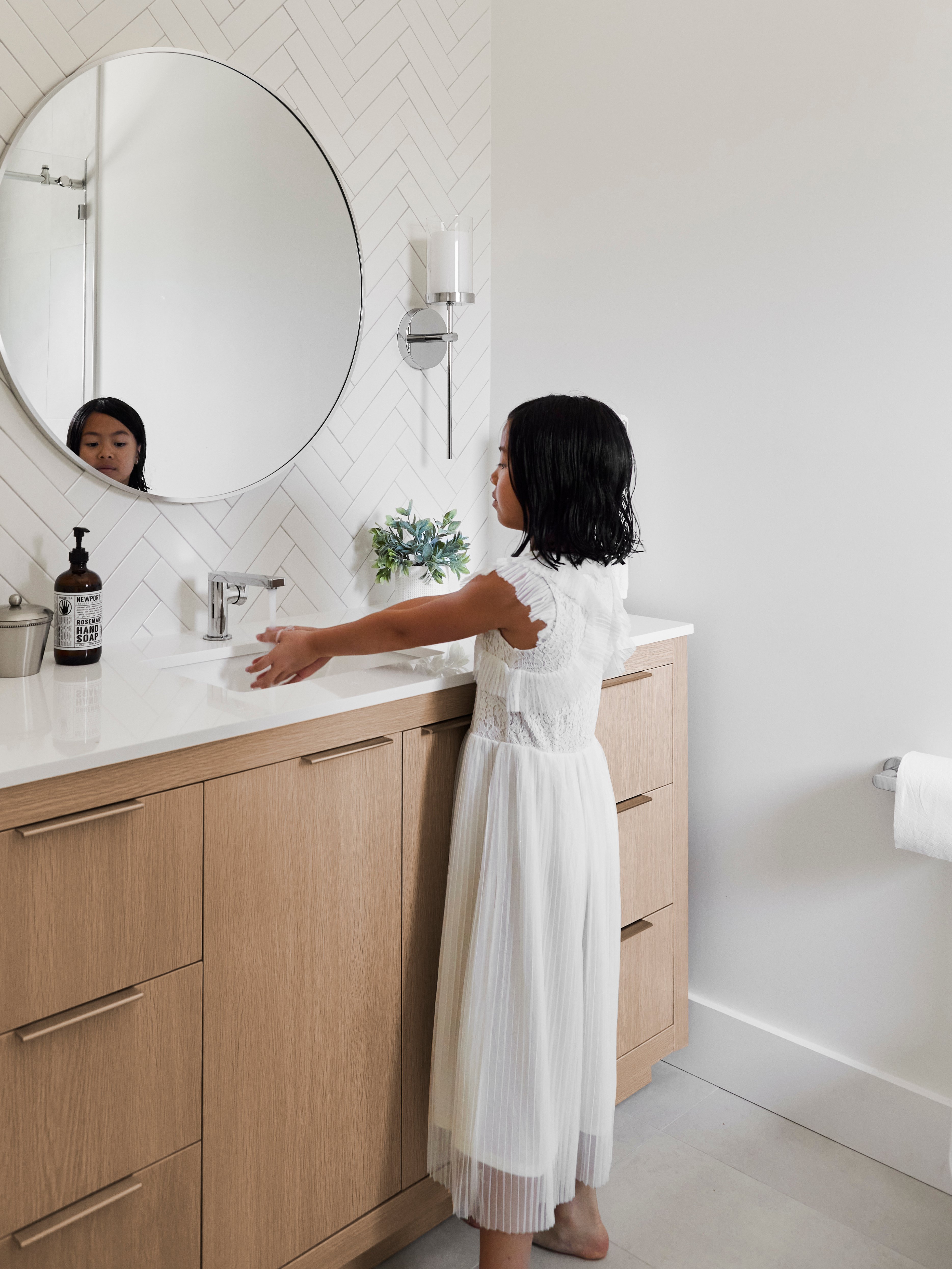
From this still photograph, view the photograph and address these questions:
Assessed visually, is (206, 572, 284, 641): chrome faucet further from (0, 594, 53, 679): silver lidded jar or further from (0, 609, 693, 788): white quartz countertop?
(0, 594, 53, 679): silver lidded jar

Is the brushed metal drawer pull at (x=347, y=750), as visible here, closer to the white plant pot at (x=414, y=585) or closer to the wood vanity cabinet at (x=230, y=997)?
the wood vanity cabinet at (x=230, y=997)

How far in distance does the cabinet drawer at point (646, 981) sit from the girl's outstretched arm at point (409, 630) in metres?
0.78

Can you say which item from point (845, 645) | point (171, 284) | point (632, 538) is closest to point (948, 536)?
point (845, 645)

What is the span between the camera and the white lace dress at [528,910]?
137 centimetres

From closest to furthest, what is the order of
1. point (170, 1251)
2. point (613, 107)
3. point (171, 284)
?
1. point (170, 1251)
2. point (171, 284)
3. point (613, 107)

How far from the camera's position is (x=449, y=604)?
1357mm

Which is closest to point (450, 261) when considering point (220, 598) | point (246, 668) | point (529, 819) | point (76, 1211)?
point (220, 598)

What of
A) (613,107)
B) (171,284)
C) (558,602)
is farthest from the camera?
(613,107)

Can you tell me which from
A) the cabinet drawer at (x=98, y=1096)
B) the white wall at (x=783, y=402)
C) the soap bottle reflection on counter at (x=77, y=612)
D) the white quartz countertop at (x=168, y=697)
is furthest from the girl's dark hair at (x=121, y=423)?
the white wall at (x=783, y=402)

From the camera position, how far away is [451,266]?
79.6 inches

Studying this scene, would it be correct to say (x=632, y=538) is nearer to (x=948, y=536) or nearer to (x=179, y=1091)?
(x=948, y=536)

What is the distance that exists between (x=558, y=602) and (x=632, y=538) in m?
0.18

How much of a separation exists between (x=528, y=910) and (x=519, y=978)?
10 cm

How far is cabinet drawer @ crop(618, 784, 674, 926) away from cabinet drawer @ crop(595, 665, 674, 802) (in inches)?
1.2
